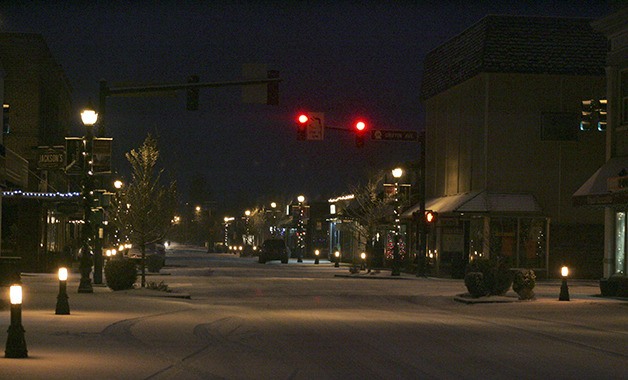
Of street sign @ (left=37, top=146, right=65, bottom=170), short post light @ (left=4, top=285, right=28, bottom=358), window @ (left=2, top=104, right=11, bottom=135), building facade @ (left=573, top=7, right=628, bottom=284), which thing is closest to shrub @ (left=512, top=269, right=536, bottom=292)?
building facade @ (left=573, top=7, right=628, bottom=284)

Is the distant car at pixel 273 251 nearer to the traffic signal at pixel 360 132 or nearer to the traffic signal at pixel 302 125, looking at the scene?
the traffic signal at pixel 360 132

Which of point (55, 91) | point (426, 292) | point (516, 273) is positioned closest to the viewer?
point (516, 273)

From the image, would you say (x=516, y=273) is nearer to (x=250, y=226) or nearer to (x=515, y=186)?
(x=515, y=186)

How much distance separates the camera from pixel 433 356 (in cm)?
1669

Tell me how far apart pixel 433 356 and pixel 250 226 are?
120 metres

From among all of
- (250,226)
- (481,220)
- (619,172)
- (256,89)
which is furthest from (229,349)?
(250,226)

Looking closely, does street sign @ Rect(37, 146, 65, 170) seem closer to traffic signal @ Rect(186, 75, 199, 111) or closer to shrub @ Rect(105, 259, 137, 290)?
shrub @ Rect(105, 259, 137, 290)

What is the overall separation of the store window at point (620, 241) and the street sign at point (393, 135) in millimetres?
12096

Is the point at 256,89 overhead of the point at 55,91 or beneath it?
beneath

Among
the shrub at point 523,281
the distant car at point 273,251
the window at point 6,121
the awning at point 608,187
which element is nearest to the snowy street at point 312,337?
the shrub at point 523,281

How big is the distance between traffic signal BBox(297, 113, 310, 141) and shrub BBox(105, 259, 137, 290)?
9202mm

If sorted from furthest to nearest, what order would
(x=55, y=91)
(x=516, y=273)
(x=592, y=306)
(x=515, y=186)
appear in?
(x=55, y=91), (x=515, y=186), (x=516, y=273), (x=592, y=306)

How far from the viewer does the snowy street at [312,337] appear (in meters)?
14.6

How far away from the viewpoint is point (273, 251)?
83.2m
